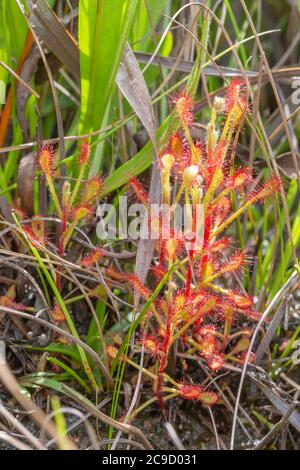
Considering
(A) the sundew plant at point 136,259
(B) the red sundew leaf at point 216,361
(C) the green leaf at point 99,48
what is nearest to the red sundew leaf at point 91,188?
(A) the sundew plant at point 136,259

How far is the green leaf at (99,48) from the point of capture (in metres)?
1.16

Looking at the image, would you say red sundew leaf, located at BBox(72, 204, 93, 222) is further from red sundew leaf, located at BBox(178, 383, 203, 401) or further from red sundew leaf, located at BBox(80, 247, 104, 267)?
red sundew leaf, located at BBox(178, 383, 203, 401)

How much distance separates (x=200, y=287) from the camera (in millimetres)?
1080

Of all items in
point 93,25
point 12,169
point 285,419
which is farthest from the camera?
point 12,169

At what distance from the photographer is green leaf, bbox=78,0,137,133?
3.82 ft

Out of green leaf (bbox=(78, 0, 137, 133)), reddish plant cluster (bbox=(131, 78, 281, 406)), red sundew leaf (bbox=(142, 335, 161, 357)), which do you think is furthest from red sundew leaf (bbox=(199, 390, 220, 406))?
green leaf (bbox=(78, 0, 137, 133))

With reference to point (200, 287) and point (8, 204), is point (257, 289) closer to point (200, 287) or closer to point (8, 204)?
point (200, 287)

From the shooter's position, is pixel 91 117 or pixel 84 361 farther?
pixel 91 117

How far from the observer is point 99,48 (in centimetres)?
120

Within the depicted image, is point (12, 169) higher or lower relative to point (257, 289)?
higher

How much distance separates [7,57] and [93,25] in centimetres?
19

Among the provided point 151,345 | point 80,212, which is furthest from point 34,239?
point 151,345

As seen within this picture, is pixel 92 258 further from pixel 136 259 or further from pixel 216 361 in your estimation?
pixel 216 361

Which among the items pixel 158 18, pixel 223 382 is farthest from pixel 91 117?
pixel 223 382
